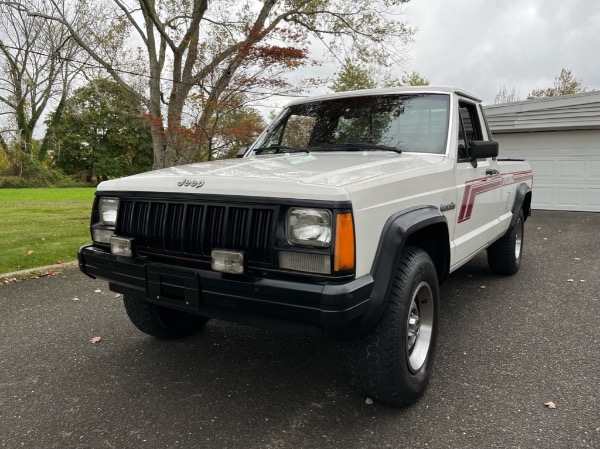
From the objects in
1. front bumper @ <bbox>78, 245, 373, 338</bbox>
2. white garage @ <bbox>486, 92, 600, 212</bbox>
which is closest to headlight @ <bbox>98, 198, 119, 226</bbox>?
front bumper @ <bbox>78, 245, 373, 338</bbox>

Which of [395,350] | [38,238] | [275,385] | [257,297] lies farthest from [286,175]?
[38,238]

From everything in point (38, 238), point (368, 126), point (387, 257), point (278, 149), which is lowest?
point (38, 238)

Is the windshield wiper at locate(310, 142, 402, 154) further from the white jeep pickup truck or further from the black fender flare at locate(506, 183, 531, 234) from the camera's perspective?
the black fender flare at locate(506, 183, 531, 234)

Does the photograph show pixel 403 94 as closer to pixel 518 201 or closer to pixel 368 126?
pixel 368 126

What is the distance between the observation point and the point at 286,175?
2.30m

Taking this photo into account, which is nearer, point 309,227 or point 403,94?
point 309,227

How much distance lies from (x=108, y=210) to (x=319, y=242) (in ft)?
4.79

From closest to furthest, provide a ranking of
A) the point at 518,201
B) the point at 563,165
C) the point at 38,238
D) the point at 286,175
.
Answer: the point at 286,175 → the point at 518,201 → the point at 38,238 → the point at 563,165

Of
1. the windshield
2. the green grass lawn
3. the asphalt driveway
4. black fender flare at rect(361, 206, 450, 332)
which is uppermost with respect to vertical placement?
the windshield

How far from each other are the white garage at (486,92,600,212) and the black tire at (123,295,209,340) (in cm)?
1157

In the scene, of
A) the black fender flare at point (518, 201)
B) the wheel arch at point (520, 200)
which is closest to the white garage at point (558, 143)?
the wheel arch at point (520, 200)

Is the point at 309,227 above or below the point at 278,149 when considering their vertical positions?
below

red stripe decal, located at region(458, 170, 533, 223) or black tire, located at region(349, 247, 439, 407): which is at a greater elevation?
red stripe decal, located at region(458, 170, 533, 223)

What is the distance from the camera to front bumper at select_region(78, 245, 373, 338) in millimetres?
1947
